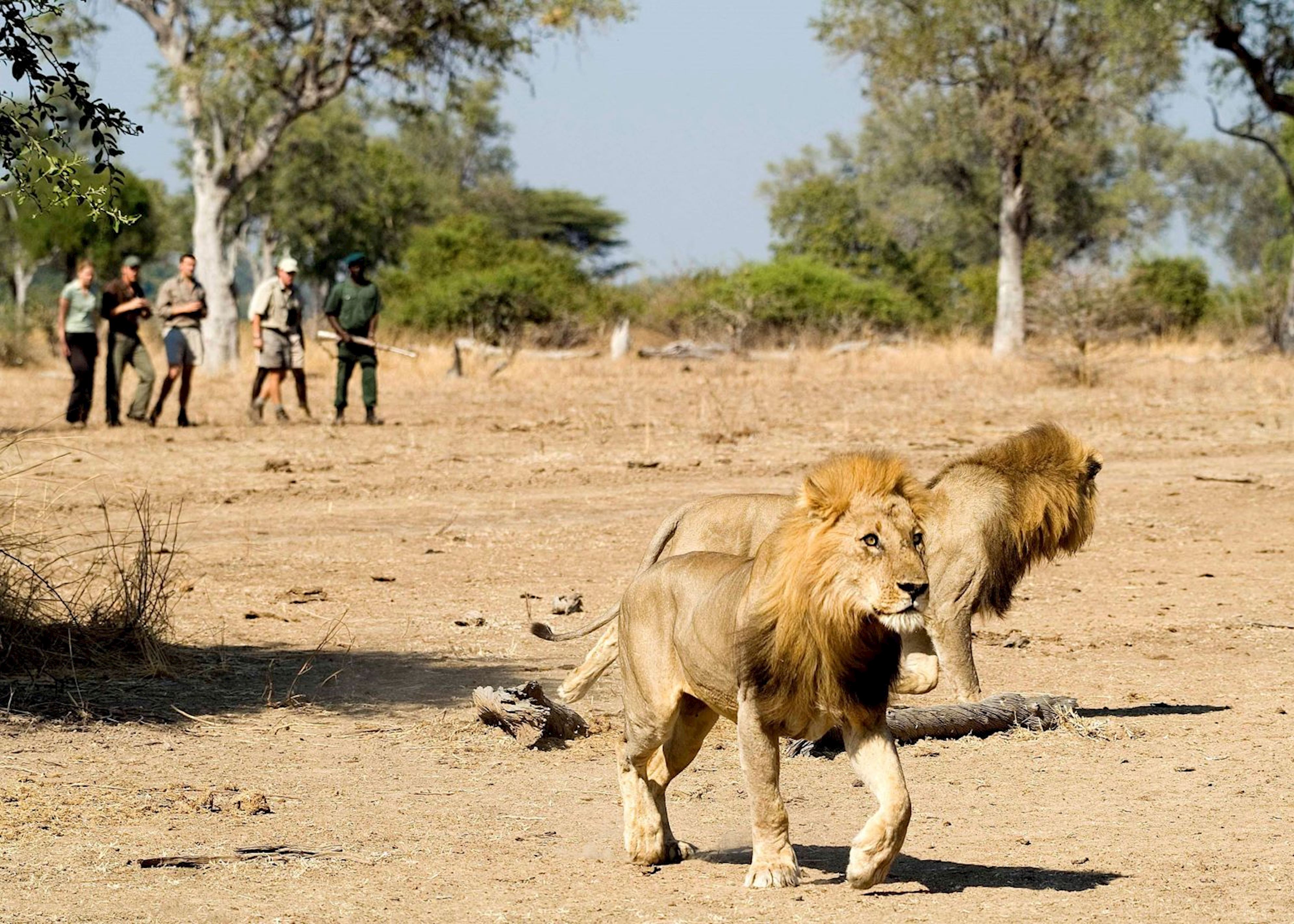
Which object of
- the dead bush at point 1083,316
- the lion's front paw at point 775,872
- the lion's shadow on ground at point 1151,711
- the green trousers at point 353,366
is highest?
the dead bush at point 1083,316

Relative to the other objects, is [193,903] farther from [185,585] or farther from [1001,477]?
[185,585]

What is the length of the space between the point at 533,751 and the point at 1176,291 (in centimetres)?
4006

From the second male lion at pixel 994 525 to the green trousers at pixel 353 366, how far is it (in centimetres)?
1298

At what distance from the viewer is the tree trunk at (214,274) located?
Result: 30359 mm

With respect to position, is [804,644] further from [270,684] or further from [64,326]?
[64,326]

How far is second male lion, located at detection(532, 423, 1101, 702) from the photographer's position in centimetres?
765

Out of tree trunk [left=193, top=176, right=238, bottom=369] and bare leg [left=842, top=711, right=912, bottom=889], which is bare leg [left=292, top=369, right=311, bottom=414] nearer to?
tree trunk [left=193, top=176, right=238, bottom=369]

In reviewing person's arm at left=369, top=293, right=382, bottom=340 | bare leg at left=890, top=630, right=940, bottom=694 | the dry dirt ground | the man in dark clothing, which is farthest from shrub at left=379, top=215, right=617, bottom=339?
bare leg at left=890, top=630, right=940, bottom=694

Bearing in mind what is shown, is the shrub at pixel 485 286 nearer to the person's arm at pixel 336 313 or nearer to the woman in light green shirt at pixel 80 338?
the person's arm at pixel 336 313

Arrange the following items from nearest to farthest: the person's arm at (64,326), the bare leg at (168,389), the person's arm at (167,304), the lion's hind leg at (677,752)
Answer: the lion's hind leg at (677,752) < the person's arm at (64,326) < the person's arm at (167,304) < the bare leg at (168,389)

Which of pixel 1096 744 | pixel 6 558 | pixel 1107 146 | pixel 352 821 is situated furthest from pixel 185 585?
pixel 1107 146

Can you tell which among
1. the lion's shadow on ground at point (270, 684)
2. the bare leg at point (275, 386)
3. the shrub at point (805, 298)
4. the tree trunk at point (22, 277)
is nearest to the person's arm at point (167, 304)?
the bare leg at point (275, 386)

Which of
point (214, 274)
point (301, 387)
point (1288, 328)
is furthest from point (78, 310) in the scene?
point (1288, 328)

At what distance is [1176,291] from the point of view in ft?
146
